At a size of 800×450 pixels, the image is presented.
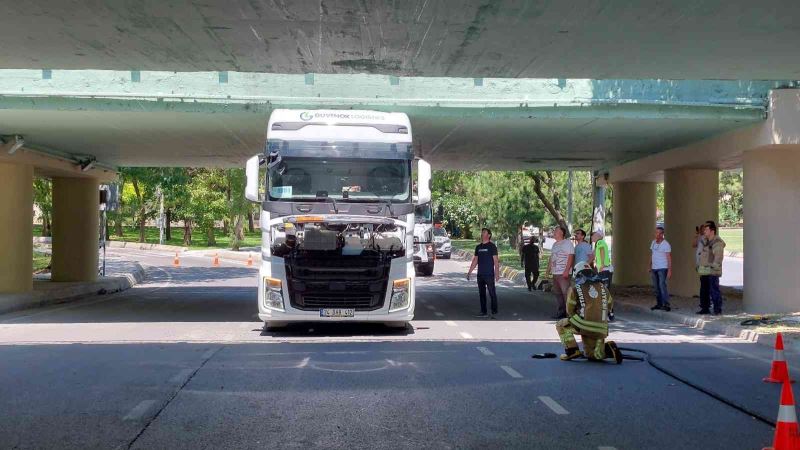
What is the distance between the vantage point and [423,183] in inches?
559

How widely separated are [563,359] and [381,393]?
10.9 feet

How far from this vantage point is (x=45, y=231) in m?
67.2

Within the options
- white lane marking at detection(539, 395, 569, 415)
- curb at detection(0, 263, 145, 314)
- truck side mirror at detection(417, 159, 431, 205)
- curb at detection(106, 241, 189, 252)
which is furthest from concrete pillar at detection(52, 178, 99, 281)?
curb at detection(106, 241, 189, 252)

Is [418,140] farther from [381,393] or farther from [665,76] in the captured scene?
→ [381,393]

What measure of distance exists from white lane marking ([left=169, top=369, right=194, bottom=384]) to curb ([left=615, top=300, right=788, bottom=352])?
8.99m

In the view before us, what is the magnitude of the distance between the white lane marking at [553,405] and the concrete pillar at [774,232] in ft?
35.3

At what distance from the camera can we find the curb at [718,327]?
13914 mm

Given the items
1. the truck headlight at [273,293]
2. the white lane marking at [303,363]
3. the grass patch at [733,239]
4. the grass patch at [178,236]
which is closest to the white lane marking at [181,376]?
the white lane marking at [303,363]

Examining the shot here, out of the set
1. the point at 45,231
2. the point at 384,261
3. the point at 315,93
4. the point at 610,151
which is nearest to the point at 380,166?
the point at 384,261

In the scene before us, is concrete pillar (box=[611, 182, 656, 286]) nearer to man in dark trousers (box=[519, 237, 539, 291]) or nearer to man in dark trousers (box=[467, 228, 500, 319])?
man in dark trousers (box=[519, 237, 539, 291])

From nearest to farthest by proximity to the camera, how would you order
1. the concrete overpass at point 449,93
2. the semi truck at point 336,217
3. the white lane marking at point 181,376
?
the concrete overpass at point 449,93
the white lane marking at point 181,376
the semi truck at point 336,217

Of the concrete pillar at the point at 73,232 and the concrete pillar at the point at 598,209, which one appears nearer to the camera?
the concrete pillar at the point at 73,232

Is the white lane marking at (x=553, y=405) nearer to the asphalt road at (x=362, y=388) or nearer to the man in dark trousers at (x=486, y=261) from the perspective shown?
the asphalt road at (x=362, y=388)

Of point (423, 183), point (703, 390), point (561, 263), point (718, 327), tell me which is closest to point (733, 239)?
point (561, 263)
